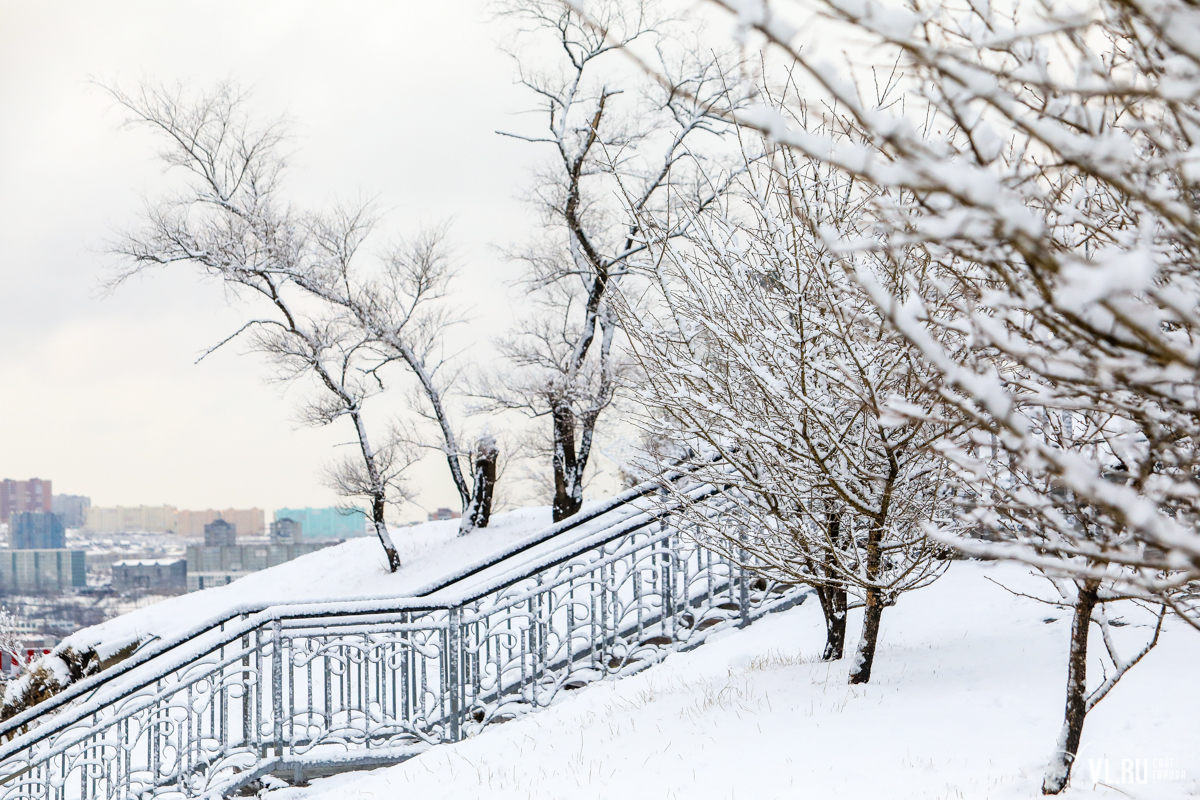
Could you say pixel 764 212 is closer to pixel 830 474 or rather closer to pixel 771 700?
pixel 830 474

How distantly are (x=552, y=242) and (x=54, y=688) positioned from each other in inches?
474

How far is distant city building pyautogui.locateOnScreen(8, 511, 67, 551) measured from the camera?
183ft

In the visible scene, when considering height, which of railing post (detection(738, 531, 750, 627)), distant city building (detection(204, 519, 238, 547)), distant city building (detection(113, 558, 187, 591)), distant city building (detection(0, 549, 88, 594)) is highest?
railing post (detection(738, 531, 750, 627))

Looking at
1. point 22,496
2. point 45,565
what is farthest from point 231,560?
point 22,496

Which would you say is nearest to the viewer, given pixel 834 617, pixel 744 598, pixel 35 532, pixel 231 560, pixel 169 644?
pixel 834 617

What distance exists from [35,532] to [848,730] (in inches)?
2611

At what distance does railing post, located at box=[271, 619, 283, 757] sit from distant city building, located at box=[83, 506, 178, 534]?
187 feet

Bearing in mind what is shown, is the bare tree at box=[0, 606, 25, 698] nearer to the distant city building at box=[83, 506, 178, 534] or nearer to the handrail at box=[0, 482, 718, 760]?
the handrail at box=[0, 482, 718, 760]

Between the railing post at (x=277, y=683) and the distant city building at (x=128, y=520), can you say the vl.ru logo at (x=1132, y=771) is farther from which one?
the distant city building at (x=128, y=520)

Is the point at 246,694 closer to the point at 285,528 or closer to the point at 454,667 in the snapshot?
the point at 454,667

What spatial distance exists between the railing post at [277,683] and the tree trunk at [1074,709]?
499cm

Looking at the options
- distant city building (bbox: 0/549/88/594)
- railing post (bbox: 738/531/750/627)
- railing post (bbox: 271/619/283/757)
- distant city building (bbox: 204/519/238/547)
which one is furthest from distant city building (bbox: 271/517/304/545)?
distant city building (bbox: 0/549/88/594)

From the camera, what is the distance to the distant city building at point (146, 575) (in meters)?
Answer: 26.7

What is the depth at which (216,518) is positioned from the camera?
53781mm
